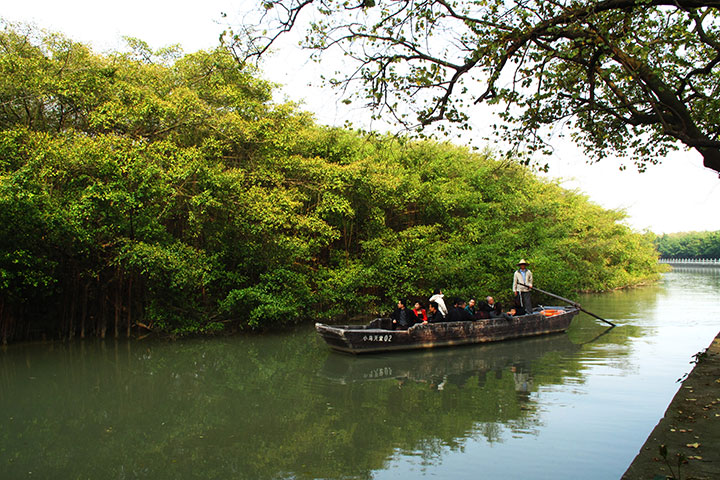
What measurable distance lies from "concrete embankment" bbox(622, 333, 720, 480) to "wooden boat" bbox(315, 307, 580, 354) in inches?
252

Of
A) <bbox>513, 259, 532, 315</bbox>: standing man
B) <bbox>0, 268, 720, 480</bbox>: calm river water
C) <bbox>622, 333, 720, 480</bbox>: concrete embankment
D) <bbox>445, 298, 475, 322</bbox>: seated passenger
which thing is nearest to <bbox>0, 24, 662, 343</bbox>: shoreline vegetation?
<bbox>0, 268, 720, 480</bbox>: calm river water

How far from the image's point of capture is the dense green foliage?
86.4 meters

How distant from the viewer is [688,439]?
16.6 ft

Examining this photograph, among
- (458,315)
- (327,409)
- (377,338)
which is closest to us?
(327,409)

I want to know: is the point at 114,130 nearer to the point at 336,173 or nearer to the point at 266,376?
the point at 336,173

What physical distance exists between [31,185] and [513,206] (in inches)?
642

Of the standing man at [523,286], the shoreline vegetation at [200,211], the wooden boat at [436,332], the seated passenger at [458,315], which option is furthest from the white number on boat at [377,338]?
the standing man at [523,286]

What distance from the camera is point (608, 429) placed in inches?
283

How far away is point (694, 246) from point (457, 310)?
95986 millimetres

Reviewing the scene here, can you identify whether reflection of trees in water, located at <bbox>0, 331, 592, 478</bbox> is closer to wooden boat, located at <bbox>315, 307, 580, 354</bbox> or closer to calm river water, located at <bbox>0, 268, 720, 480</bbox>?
calm river water, located at <bbox>0, 268, 720, 480</bbox>

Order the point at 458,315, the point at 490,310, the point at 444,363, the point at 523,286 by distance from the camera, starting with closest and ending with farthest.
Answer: the point at 444,363 < the point at 458,315 < the point at 490,310 < the point at 523,286

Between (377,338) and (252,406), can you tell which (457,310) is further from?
(252,406)

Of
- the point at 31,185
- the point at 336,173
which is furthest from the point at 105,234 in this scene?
the point at 336,173

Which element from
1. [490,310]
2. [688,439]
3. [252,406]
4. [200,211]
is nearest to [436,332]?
[490,310]
